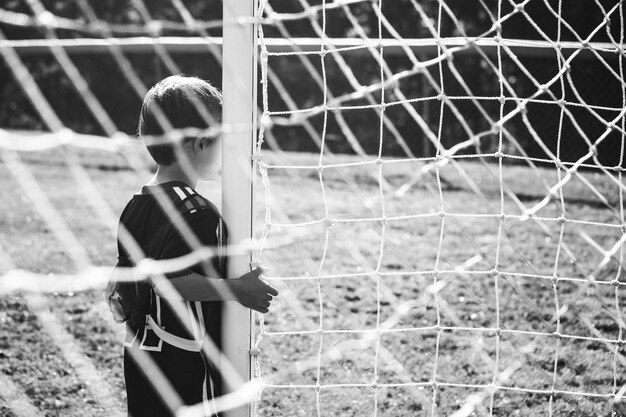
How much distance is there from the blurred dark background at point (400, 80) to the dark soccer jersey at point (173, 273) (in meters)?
5.75

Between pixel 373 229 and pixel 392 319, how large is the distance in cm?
271

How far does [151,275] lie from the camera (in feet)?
6.39

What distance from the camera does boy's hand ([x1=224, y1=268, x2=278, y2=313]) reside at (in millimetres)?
2090

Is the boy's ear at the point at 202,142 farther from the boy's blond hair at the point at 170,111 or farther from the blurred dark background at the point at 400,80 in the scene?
the blurred dark background at the point at 400,80

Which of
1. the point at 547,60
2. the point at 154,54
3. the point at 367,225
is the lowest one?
the point at 367,225

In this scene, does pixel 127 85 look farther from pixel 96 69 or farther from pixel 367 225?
pixel 367 225

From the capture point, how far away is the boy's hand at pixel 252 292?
2.09 metres

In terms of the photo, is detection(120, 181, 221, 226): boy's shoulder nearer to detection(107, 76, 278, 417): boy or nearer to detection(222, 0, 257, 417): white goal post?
detection(107, 76, 278, 417): boy

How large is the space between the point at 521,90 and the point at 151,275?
27.8 ft

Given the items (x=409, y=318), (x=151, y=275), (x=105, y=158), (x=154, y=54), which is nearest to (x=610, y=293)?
(x=409, y=318)

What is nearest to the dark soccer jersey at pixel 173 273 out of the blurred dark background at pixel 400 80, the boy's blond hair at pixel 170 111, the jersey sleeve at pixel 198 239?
the jersey sleeve at pixel 198 239

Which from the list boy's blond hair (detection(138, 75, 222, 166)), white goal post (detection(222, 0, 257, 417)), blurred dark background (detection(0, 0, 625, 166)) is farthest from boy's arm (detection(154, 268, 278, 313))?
blurred dark background (detection(0, 0, 625, 166))

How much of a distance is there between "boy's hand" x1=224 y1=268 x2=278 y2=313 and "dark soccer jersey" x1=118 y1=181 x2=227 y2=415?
0.23 feet

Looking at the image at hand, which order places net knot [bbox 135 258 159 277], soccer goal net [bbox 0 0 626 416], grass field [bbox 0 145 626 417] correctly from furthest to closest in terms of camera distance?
1. grass field [bbox 0 145 626 417]
2. soccer goal net [bbox 0 0 626 416]
3. net knot [bbox 135 258 159 277]
